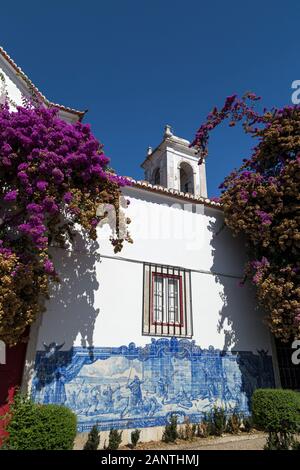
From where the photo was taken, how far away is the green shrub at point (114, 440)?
594 centimetres

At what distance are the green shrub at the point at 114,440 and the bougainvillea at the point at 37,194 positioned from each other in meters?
2.54

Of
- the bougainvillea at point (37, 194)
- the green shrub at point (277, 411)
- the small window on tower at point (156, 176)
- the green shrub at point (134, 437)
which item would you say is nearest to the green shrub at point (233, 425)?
the green shrub at point (277, 411)

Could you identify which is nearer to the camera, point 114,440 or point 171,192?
point 114,440

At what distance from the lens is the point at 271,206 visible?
322 inches

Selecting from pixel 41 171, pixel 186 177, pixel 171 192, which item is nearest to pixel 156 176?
pixel 186 177

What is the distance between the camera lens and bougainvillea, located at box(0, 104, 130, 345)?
538cm

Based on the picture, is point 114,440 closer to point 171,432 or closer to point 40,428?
point 171,432

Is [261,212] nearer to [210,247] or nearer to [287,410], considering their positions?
[210,247]

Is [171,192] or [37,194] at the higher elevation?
[171,192]

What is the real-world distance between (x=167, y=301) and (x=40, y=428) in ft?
12.8

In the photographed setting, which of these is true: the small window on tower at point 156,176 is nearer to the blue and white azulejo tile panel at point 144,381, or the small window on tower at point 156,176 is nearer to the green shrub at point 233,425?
the blue and white azulejo tile panel at point 144,381

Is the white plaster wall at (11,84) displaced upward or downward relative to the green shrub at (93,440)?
upward

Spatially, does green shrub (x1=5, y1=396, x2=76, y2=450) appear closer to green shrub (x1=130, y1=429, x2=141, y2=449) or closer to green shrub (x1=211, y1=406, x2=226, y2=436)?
green shrub (x1=130, y1=429, x2=141, y2=449)

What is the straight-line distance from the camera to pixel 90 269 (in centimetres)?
729
